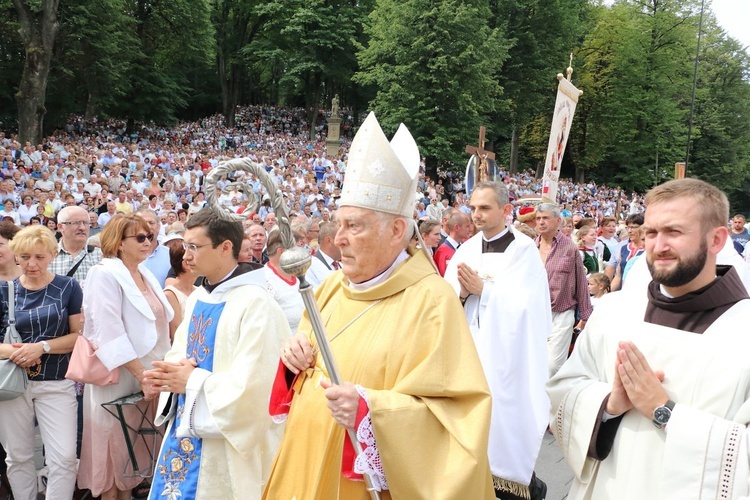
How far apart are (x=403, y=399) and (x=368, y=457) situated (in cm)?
Answer: 25

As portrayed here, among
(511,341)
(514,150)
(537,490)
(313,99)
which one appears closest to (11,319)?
(511,341)

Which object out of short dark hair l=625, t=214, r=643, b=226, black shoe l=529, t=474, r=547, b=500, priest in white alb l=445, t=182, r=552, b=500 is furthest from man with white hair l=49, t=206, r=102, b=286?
short dark hair l=625, t=214, r=643, b=226

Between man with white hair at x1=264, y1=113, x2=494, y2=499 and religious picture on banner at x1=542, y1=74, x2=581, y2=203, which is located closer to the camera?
man with white hair at x1=264, y1=113, x2=494, y2=499

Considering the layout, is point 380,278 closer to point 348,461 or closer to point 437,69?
point 348,461

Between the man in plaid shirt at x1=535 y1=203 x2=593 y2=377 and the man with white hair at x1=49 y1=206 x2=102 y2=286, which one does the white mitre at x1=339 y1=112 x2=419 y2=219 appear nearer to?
the man with white hair at x1=49 y1=206 x2=102 y2=286

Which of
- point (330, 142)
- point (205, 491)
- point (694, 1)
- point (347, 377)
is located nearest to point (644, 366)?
point (347, 377)

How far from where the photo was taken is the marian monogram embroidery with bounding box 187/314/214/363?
11.0 feet

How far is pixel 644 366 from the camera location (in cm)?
216

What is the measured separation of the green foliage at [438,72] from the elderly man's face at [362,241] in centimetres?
3001

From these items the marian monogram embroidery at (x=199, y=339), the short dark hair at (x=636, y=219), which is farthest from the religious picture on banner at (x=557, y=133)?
the marian monogram embroidery at (x=199, y=339)

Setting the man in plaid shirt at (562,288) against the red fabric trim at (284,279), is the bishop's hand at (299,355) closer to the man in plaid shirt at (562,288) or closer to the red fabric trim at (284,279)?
the red fabric trim at (284,279)

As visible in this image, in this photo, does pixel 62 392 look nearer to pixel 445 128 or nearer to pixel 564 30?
pixel 445 128

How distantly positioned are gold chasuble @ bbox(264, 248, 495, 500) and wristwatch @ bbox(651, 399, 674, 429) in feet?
1.86

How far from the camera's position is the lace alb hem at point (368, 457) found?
234cm
